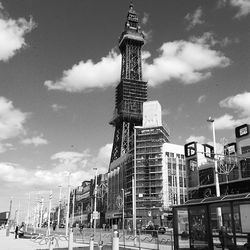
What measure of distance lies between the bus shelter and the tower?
130790 mm

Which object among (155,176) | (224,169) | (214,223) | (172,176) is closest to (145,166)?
(155,176)

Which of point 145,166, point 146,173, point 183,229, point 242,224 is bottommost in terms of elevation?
point 183,229

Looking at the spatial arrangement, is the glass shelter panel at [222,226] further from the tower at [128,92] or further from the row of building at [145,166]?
the tower at [128,92]

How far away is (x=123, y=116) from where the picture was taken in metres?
168

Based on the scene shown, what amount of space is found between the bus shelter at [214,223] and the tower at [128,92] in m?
131

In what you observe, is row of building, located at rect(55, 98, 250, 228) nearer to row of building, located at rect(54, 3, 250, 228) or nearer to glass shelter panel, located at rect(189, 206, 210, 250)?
row of building, located at rect(54, 3, 250, 228)

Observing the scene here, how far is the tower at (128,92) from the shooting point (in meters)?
164

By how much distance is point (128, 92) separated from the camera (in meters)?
178

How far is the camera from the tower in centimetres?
16450

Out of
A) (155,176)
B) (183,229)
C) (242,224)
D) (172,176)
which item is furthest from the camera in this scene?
(155,176)


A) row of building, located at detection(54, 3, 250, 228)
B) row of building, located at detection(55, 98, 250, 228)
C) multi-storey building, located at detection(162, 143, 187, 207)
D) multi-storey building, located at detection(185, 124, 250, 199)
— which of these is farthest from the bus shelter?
multi-storey building, located at detection(162, 143, 187, 207)

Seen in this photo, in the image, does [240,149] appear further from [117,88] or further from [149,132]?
[117,88]

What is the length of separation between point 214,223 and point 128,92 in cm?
16261

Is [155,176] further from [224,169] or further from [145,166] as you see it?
[224,169]
